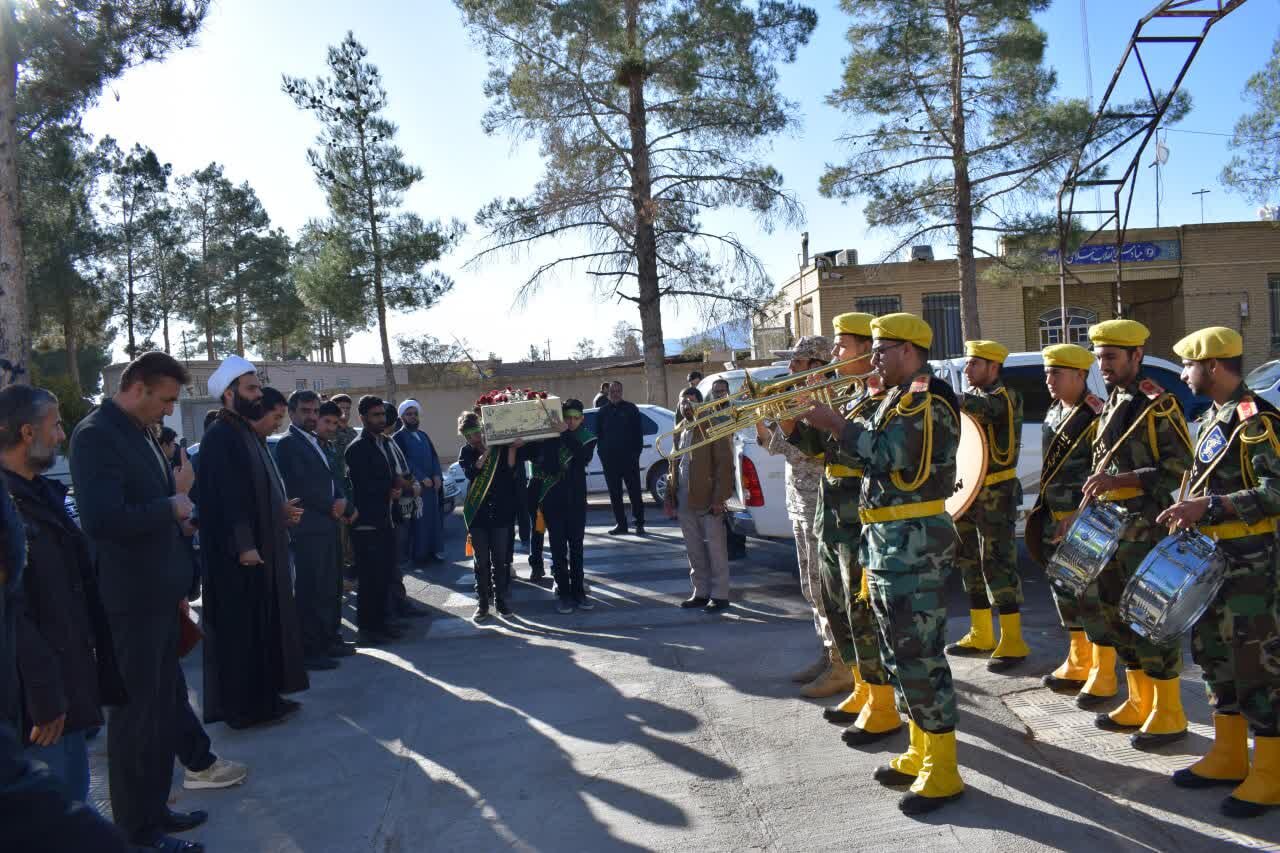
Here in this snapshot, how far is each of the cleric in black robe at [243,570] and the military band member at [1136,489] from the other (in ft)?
14.9

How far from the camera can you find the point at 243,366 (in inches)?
228

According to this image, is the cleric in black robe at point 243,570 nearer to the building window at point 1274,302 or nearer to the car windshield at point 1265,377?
the car windshield at point 1265,377

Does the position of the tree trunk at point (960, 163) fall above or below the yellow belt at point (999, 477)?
above

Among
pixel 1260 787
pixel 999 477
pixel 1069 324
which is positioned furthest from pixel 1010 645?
pixel 1069 324

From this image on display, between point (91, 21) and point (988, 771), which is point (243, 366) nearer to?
point (988, 771)

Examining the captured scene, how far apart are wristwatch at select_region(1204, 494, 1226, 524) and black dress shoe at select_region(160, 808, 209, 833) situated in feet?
15.2

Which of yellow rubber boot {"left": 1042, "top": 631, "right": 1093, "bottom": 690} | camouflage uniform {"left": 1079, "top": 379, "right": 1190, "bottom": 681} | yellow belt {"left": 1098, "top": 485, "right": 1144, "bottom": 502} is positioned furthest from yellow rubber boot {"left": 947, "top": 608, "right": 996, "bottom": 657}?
yellow belt {"left": 1098, "top": 485, "right": 1144, "bottom": 502}

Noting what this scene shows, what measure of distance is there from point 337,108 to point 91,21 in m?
12.9

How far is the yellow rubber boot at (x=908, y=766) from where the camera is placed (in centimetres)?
427

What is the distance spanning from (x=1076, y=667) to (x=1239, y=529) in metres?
1.86

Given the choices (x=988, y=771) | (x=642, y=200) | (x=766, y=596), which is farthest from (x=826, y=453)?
(x=642, y=200)

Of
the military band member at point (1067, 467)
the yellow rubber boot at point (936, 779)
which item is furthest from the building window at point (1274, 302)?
the yellow rubber boot at point (936, 779)

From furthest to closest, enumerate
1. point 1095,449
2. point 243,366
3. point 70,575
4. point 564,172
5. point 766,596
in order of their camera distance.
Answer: point 564,172, point 766,596, point 243,366, point 1095,449, point 70,575

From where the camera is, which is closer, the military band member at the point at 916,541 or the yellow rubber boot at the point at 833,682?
the military band member at the point at 916,541
